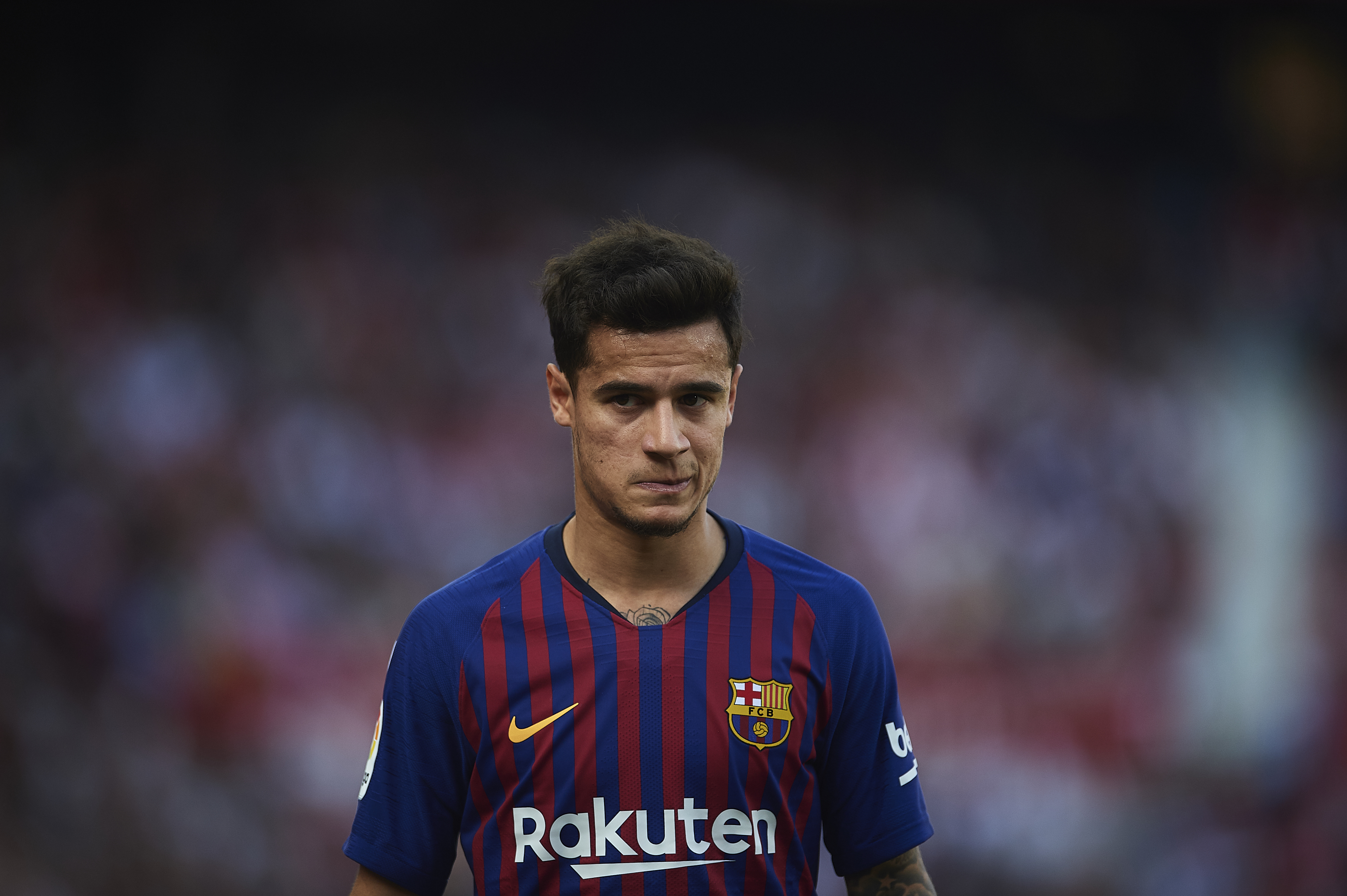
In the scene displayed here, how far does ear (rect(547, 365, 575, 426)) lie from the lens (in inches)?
88.0

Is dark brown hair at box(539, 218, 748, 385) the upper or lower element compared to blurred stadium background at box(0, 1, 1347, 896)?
lower

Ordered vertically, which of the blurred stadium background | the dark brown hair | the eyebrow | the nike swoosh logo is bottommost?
the nike swoosh logo

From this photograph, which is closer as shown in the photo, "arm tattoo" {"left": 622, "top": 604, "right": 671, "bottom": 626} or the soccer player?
the soccer player

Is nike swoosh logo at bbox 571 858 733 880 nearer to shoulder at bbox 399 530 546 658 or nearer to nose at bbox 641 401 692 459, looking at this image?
shoulder at bbox 399 530 546 658

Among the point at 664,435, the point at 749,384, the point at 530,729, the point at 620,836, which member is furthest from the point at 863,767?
the point at 749,384

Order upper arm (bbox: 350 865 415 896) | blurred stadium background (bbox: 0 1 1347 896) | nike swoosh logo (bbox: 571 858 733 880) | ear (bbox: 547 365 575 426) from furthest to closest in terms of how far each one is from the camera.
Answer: blurred stadium background (bbox: 0 1 1347 896), ear (bbox: 547 365 575 426), upper arm (bbox: 350 865 415 896), nike swoosh logo (bbox: 571 858 733 880)

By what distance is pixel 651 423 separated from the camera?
82.0 inches

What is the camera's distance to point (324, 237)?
17.7 ft

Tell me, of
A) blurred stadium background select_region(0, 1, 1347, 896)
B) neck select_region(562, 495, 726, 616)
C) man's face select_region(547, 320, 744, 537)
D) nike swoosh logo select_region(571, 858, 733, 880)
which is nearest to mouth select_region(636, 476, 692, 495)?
man's face select_region(547, 320, 744, 537)

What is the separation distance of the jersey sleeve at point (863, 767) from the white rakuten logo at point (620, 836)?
0.21 metres

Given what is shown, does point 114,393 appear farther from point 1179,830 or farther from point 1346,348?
point 1346,348

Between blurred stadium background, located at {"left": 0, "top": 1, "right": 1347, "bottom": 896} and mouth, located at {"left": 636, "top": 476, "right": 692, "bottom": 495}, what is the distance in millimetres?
3445

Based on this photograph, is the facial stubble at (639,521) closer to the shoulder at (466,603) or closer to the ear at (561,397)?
the ear at (561,397)

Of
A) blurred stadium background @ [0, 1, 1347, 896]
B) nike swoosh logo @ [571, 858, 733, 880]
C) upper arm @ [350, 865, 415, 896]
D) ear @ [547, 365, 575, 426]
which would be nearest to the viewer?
nike swoosh logo @ [571, 858, 733, 880]
